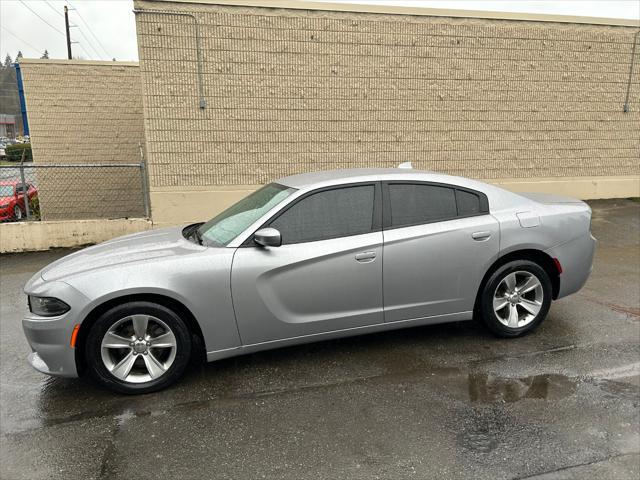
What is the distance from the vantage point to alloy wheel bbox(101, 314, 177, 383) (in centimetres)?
347

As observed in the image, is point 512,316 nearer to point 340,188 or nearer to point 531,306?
point 531,306

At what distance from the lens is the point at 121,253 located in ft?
12.5

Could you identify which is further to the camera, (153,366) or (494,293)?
(494,293)

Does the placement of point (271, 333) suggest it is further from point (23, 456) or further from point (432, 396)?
point (23, 456)

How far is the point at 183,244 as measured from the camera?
396 centimetres

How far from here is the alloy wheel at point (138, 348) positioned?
11.4 feet

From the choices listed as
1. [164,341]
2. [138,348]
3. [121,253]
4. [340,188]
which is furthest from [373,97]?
[138,348]

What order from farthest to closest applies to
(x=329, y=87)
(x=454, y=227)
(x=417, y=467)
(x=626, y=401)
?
(x=329, y=87) < (x=454, y=227) < (x=626, y=401) < (x=417, y=467)

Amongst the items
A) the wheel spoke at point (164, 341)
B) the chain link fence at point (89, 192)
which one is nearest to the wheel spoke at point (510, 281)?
the wheel spoke at point (164, 341)

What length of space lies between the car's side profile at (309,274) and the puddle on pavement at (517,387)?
0.66 meters

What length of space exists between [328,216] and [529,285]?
195 cm

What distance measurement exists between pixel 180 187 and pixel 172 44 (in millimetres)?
2468

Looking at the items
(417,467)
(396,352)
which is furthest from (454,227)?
(417,467)

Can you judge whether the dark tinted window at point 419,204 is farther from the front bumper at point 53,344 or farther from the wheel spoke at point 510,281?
the front bumper at point 53,344
